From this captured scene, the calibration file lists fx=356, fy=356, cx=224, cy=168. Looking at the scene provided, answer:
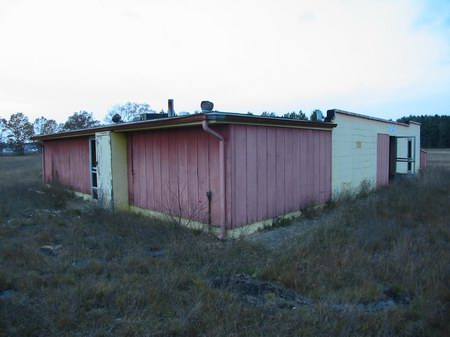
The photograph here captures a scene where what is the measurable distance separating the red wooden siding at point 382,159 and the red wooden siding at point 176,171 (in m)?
8.90

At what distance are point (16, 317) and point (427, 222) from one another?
290 inches

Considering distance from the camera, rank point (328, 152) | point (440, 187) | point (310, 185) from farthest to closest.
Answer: point (440, 187), point (328, 152), point (310, 185)

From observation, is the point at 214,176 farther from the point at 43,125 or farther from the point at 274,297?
the point at 43,125

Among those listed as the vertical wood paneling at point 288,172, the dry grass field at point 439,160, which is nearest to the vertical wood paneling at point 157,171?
the vertical wood paneling at point 288,172

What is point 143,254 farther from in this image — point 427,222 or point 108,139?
point 427,222

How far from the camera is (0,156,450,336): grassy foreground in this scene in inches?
134

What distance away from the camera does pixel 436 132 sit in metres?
70.9

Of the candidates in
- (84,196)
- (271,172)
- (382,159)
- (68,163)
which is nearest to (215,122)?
(271,172)

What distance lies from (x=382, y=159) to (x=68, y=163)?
1222 cm

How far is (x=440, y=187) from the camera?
38.7 feet

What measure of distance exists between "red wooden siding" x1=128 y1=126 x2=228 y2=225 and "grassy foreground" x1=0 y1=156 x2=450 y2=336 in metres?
0.86

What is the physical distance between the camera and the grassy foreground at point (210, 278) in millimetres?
3406

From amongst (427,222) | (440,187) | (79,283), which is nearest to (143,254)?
(79,283)

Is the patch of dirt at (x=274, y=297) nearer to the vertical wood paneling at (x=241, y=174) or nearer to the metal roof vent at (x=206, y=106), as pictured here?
the vertical wood paneling at (x=241, y=174)
